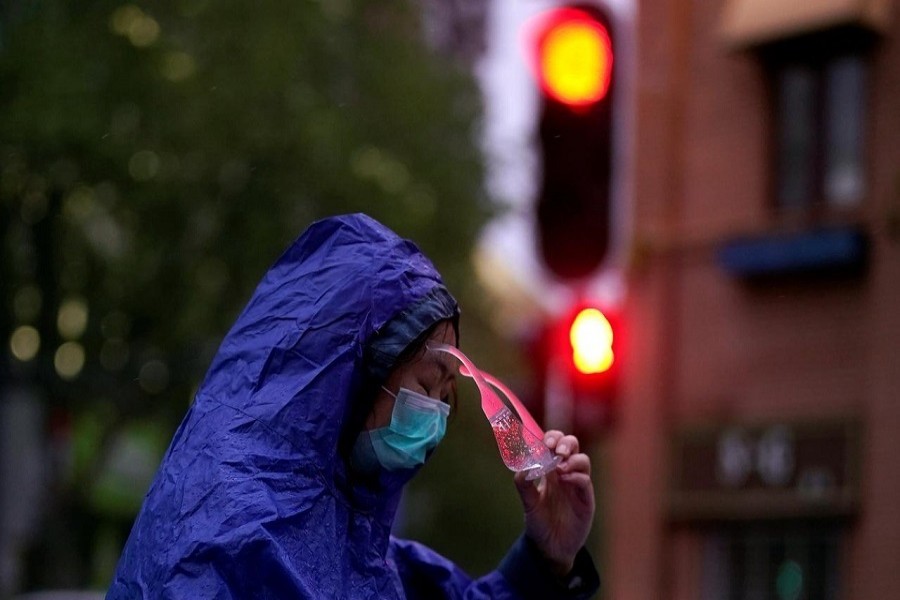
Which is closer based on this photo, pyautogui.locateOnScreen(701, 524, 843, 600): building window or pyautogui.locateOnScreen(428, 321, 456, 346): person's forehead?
pyautogui.locateOnScreen(428, 321, 456, 346): person's forehead

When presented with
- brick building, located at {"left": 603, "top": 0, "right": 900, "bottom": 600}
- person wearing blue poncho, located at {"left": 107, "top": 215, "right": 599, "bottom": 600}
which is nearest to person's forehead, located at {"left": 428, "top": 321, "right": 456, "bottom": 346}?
person wearing blue poncho, located at {"left": 107, "top": 215, "right": 599, "bottom": 600}

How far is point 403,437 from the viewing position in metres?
3.08

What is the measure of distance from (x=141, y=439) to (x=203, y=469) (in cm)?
2257

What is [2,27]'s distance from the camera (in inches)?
508

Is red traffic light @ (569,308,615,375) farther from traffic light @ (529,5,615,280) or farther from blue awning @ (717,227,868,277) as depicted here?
blue awning @ (717,227,868,277)

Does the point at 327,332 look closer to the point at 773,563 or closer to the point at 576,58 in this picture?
the point at 576,58

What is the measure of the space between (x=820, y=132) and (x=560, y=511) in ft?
36.4

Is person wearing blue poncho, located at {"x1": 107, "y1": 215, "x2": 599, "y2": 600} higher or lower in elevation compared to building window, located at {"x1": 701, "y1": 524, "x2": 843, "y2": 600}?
higher

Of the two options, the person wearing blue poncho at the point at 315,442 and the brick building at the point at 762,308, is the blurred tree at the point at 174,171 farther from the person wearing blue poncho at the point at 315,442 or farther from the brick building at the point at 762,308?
the person wearing blue poncho at the point at 315,442

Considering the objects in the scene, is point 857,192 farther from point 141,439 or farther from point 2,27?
point 141,439

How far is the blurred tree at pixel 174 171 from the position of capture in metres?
13.2

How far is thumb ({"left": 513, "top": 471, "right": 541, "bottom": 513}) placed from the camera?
334cm

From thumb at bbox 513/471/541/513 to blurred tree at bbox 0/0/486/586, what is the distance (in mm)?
9911

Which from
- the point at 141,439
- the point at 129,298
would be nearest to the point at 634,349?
the point at 129,298
